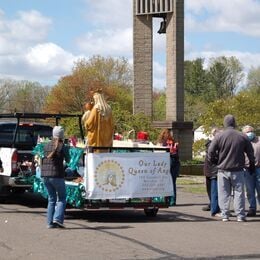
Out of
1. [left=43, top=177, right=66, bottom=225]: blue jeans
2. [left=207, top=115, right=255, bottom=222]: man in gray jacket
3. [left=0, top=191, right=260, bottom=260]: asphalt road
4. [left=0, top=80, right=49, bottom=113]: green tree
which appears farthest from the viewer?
[left=0, top=80, right=49, bottom=113]: green tree

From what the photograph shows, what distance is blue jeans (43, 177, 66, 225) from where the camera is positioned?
10.9m

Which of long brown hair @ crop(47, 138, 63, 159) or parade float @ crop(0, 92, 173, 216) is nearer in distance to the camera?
long brown hair @ crop(47, 138, 63, 159)

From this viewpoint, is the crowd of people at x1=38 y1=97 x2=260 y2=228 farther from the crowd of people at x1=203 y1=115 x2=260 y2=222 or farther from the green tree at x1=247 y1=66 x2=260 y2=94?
the green tree at x1=247 y1=66 x2=260 y2=94

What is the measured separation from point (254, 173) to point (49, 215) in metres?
4.39

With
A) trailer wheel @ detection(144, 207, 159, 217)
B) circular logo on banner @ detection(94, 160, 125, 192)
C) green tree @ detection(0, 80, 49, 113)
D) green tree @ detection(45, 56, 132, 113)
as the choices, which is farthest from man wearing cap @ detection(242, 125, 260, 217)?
green tree @ detection(0, 80, 49, 113)

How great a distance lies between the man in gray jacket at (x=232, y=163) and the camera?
12.1 meters

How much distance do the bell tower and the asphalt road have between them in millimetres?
18841

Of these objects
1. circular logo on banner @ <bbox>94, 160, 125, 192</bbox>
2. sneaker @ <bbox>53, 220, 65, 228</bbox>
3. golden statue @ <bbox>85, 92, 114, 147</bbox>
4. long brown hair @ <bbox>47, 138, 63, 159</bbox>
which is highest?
golden statue @ <bbox>85, 92, 114, 147</bbox>

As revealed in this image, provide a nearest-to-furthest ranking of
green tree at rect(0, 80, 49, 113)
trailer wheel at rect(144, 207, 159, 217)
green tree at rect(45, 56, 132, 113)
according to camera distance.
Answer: trailer wheel at rect(144, 207, 159, 217) < green tree at rect(45, 56, 132, 113) < green tree at rect(0, 80, 49, 113)

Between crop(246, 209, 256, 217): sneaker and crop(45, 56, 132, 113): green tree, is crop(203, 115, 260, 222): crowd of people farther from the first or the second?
crop(45, 56, 132, 113): green tree

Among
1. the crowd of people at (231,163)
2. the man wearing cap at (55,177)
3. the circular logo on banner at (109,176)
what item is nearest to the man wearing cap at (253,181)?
the crowd of people at (231,163)

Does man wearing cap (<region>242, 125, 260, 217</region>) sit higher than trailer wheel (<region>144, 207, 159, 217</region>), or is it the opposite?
man wearing cap (<region>242, 125, 260, 217</region>)

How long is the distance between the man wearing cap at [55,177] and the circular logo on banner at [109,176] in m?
0.98

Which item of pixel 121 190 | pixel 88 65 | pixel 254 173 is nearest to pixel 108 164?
pixel 121 190
